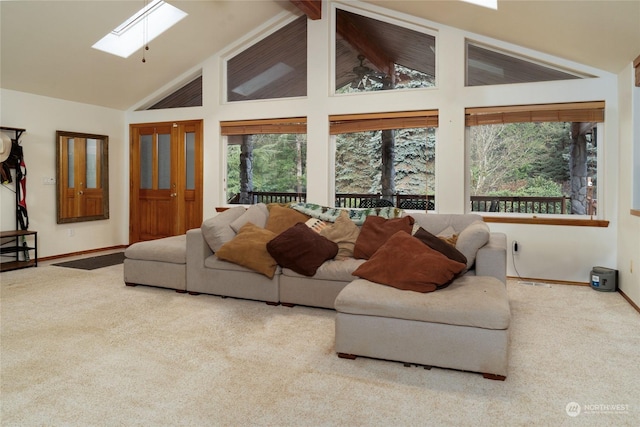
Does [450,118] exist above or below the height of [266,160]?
above

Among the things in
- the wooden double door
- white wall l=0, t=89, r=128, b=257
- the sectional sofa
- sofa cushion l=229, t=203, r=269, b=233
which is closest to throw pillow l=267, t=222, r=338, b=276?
the sectional sofa

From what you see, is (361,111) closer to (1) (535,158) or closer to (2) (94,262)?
(1) (535,158)

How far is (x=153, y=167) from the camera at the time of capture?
6.82 m

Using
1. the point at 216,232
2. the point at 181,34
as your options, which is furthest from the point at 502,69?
the point at 181,34

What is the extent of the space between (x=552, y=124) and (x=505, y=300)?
3.11 meters

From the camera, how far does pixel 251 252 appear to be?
382 cm

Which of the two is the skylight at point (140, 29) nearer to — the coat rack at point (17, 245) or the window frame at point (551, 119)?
the coat rack at point (17, 245)

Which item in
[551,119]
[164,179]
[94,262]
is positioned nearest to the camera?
[551,119]

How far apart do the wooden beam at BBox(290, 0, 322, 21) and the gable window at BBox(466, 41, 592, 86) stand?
192 centimetres

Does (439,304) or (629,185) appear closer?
(439,304)

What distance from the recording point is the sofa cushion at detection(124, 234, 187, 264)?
424 centimetres

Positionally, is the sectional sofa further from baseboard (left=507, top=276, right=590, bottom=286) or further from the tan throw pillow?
baseboard (left=507, top=276, right=590, bottom=286)

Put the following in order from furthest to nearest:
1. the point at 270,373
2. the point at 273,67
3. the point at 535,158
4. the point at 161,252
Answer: the point at 273,67, the point at 535,158, the point at 161,252, the point at 270,373

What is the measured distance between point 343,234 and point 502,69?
2.73m
